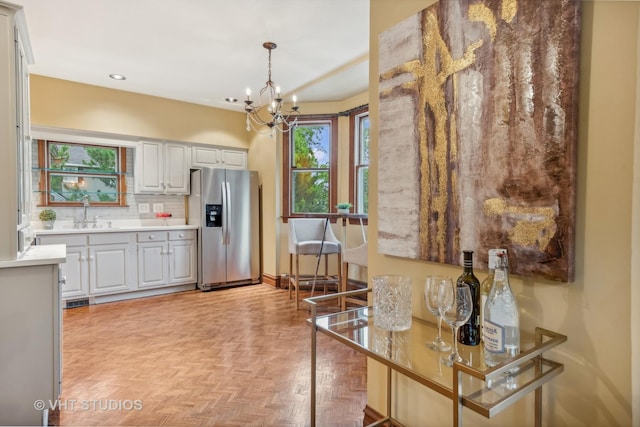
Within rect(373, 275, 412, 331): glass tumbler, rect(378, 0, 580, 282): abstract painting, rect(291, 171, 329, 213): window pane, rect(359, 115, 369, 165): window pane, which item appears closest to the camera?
rect(378, 0, 580, 282): abstract painting

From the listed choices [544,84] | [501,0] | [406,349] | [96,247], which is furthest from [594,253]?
[96,247]

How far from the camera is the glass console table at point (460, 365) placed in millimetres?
845

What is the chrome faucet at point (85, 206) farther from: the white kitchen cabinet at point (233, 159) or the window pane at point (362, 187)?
the window pane at point (362, 187)

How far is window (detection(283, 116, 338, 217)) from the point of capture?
487cm

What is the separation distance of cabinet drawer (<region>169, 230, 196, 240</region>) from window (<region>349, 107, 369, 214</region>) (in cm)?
232

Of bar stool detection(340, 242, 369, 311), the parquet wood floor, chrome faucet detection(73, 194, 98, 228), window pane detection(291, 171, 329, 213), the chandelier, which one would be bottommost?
the parquet wood floor

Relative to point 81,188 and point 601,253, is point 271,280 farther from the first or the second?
point 601,253

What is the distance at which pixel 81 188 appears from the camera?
4406mm

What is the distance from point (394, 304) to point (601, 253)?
0.66 meters

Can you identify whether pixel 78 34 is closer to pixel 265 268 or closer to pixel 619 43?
pixel 265 268

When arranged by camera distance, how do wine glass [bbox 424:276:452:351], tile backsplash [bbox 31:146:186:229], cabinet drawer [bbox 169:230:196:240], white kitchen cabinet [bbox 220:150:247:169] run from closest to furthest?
1. wine glass [bbox 424:276:452:351]
2. tile backsplash [bbox 31:146:186:229]
3. cabinet drawer [bbox 169:230:196:240]
4. white kitchen cabinet [bbox 220:150:247:169]

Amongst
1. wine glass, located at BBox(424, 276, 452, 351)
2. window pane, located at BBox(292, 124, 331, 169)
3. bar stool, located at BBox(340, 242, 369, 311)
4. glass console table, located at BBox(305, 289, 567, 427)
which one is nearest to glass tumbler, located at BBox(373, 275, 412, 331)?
glass console table, located at BBox(305, 289, 567, 427)

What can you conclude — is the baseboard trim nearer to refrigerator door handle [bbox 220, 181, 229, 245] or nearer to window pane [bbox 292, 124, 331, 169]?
refrigerator door handle [bbox 220, 181, 229, 245]

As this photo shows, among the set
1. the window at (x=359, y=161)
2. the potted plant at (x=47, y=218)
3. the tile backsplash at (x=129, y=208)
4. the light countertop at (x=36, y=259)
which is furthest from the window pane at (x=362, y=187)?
the potted plant at (x=47, y=218)
